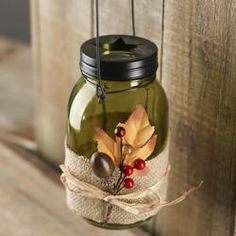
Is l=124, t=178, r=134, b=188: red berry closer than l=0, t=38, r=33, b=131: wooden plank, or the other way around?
l=124, t=178, r=134, b=188: red berry

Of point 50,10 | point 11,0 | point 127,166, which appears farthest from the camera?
point 11,0

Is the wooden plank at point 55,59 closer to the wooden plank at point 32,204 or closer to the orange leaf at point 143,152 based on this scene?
the wooden plank at point 32,204

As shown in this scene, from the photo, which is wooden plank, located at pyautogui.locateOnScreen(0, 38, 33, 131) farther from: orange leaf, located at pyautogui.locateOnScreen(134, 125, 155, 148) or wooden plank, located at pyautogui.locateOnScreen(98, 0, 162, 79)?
orange leaf, located at pyautogui.locateOnScreen(134, 125, 155, 148)

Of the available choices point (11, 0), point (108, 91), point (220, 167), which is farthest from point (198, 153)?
point (11, 0)

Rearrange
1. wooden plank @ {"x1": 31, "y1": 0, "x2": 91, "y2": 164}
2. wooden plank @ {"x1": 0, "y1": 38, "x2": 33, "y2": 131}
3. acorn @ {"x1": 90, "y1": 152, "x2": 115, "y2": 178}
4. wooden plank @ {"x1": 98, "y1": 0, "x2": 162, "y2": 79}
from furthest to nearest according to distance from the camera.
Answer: wooden plank @ {"x1": 0, "y1": 38, "x2": 33, "y2": 131}
wooden plank @ {"x1": 31, "y1": 0, "x2": 91, "y2": 164}
wooden plank @ {"x1": 98, "y1": 0, "x2": 162, "y2": 79}
acorn @ {"x1": 90, "y1": 152, "x2": 115, "y2": 178}

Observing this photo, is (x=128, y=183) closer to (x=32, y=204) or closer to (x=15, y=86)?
(x=32, y=204)

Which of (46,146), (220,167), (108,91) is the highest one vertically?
(108,91)

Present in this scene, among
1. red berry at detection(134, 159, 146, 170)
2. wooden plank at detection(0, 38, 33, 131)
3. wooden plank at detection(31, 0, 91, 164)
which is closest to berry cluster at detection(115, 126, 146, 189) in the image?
red berry at detection(134, 159, 146, 170)

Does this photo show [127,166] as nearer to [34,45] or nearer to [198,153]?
[198,153]
